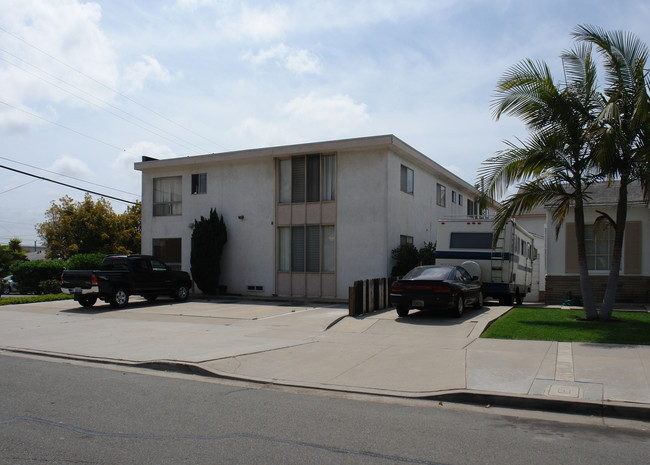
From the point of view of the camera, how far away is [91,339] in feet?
40.5

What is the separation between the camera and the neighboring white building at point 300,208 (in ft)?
67.9

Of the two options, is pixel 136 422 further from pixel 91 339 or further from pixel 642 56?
pixel 642 56

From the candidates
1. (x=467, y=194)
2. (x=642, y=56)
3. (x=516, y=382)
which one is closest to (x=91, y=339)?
(x=516, y=382)

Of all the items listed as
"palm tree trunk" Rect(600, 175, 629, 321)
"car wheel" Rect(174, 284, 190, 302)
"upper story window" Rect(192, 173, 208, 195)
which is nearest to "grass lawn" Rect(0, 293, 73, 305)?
"car wheel" Rect(174, 284, 190, 302)

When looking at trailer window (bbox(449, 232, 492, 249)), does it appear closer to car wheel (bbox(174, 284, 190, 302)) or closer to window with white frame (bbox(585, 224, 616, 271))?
window with white frame (bbox(585, 224, 616, 271))

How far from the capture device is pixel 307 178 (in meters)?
22.0

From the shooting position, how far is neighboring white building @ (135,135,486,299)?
20.7 metres

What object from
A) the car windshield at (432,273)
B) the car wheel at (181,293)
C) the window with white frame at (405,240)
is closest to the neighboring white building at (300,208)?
the window with white frame at (405,240)

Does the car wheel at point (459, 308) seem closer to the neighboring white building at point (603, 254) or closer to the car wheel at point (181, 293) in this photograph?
the neighboring white building at point (603, 254)

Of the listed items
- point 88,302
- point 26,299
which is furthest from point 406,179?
point 26,299

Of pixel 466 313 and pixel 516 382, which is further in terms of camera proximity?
pixel 466 313

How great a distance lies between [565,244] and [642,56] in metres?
8.48

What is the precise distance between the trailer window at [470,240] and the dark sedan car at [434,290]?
2.43 m

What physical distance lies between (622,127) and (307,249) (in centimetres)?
1261
